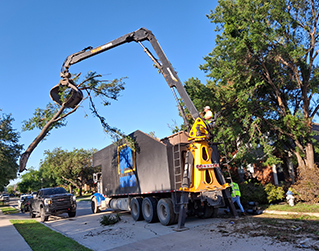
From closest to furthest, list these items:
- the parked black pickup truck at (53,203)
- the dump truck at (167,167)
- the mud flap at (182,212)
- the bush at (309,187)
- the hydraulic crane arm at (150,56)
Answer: the mud flap at (182,212), the dump truck at (167,167), the hydraulic crane arm at (150,56), the bush at (309,187), the parked black pickup truck at (53,203)

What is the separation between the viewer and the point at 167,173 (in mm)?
10414

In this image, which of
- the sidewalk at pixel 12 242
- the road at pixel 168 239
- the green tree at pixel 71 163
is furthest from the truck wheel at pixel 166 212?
the green tree at pixel 71 163

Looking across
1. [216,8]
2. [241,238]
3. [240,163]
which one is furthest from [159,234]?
[216,8]

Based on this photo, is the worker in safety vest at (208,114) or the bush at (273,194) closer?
the worker in safety vest at (208,114)

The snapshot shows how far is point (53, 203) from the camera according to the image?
48.5 feet

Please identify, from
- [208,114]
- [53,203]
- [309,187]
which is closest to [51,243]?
[53,203]

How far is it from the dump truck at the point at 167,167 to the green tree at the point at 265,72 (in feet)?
13.6

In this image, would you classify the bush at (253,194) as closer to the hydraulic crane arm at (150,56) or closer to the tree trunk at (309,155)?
the tree trunk at (309,155)

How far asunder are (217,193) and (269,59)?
879 centimetres

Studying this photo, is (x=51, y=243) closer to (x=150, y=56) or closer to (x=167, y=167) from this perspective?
(x=167, y=167)

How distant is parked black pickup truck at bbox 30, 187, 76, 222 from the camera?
14.7 m

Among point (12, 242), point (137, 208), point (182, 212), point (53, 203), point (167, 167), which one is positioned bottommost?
point (12, 242)

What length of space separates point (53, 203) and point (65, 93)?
6.80 meters

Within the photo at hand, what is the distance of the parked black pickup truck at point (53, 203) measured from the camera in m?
14.7
